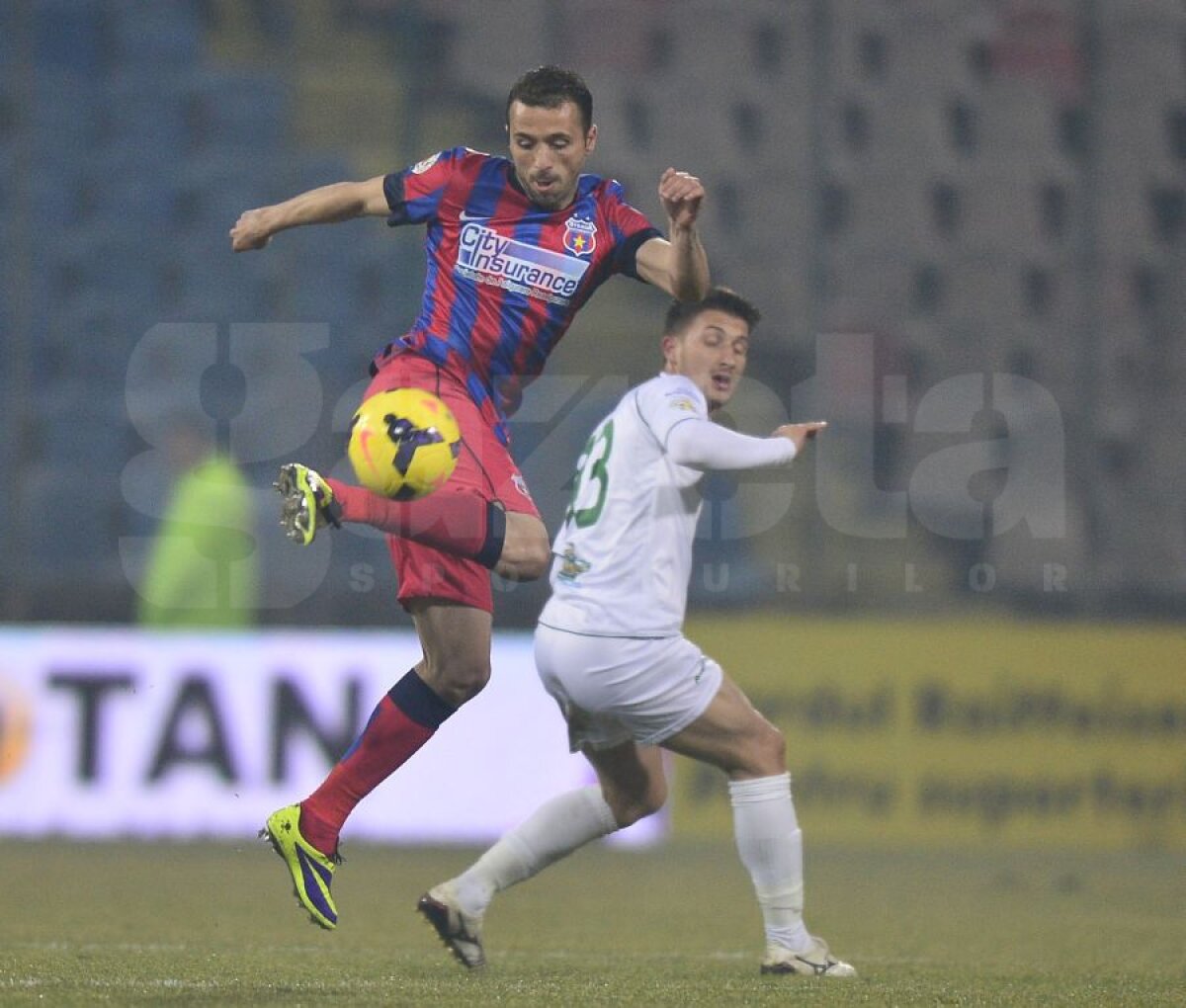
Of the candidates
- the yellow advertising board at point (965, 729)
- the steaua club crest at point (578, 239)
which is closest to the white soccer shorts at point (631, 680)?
the steaua club crest at point (578, 239)

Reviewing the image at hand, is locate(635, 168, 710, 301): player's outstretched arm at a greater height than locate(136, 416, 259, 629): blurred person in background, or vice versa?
locate(635, 168, 710, 301): player's outstretched arm

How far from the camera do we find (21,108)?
36.8 feet

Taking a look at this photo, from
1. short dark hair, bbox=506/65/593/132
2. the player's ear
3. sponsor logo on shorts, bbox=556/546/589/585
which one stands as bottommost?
sponsor logo on shorts, bbox=556/546/589/585

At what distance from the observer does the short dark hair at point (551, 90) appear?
5.04m

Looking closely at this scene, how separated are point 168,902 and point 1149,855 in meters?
5.27

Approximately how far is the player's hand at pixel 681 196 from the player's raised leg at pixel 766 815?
A: 1234 millimetres

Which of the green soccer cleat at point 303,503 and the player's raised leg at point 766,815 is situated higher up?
the green soccer cleat at point 303,503

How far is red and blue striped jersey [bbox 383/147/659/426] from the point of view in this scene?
524 cm

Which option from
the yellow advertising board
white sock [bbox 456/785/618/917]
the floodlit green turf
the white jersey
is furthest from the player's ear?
the yellow advertising board

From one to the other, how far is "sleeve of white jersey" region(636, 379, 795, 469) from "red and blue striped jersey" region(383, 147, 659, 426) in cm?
38

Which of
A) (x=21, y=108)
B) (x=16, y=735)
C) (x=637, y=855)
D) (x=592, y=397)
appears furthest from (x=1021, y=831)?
(x=21, y=108)

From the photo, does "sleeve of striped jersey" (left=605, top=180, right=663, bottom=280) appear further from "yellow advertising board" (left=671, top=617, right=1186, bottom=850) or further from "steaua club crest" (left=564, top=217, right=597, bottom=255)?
"yellow advertising board" (left=671, top=617, right=1186, bottom=850)

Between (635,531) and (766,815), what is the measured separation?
2.75 ft

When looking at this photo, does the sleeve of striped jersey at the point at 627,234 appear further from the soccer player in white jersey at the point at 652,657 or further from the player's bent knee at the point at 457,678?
the player's bent knee at the point at 457,678
